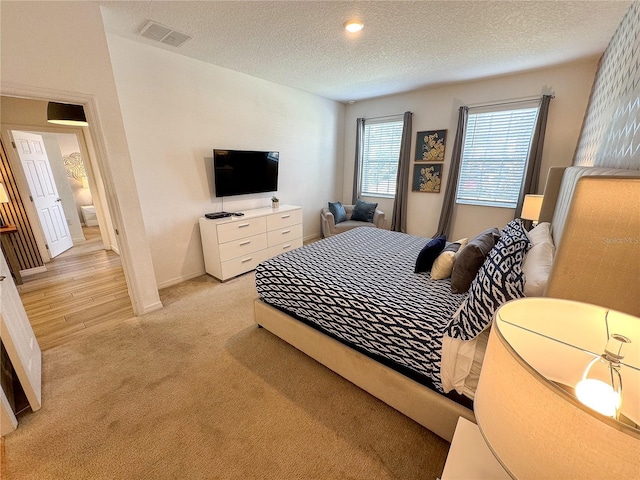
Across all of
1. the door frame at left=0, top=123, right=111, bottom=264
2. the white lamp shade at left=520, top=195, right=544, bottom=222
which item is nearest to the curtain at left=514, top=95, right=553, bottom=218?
the white lamp shade at left=520, top=195, right=544, bottom=222

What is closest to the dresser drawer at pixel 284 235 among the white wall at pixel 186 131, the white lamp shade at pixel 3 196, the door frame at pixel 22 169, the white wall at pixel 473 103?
the white wall at pixel 186 131

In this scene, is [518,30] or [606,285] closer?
[606,285]

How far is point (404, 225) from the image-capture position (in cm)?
480

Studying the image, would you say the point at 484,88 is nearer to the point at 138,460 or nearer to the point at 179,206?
the point at 179,206

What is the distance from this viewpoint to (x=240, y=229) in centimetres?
341

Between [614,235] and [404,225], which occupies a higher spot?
[614,235]

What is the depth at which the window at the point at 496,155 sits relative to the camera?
363cm

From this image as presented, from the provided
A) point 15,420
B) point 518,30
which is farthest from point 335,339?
point 518,30

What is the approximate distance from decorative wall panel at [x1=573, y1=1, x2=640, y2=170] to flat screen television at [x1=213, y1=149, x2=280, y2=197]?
3.52 metres

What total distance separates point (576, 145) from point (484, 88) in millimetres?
1392

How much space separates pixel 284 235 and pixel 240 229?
2.71ft

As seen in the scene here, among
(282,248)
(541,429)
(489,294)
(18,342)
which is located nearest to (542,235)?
(489,294)

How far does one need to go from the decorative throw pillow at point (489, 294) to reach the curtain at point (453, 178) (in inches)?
118

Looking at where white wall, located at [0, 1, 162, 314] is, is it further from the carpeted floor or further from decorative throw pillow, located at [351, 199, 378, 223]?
decorative throw pillow, located at [351, 199, 378, 223]
